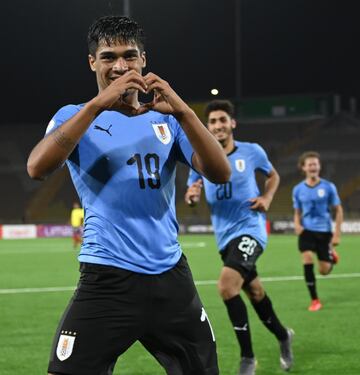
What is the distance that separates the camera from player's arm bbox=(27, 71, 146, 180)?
286 cm

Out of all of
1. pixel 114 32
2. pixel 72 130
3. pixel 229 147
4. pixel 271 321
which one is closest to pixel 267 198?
pixel 229 147

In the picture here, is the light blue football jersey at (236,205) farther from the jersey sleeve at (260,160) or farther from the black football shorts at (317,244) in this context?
the black football shorts at (317,244)

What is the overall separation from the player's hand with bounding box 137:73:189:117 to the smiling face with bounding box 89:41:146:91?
6.4 inches

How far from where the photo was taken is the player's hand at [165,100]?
9.58 feet

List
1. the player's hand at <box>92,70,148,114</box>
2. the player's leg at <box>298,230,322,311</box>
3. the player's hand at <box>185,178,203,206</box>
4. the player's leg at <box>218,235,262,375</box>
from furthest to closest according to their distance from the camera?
the player's leg at <box>298,230,322,311</box> → the player's hand at <box>185,178,203,206</box> → the player's leg at <box>218,235,262,375</box> → the player's hand at <box>92,70,148,114</box>

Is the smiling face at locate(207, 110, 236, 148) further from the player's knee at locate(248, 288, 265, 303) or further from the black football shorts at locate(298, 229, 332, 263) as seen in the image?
the black football shorts at locate(298, 229, 332, 263)

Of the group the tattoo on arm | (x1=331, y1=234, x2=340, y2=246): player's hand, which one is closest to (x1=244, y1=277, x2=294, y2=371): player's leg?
the tattoo on arm

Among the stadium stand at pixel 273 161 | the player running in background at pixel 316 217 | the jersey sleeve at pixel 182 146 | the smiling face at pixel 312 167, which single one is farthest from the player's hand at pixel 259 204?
the stadium stand at pixel 273 161

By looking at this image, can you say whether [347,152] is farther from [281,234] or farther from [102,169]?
[102,169]

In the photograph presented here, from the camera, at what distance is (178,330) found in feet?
10.5

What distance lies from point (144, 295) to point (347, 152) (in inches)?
1631

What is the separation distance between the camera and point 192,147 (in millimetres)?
3197

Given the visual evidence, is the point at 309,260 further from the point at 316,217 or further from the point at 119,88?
the point at 119,88

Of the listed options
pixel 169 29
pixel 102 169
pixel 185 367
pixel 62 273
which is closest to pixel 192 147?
pixel 102 169
